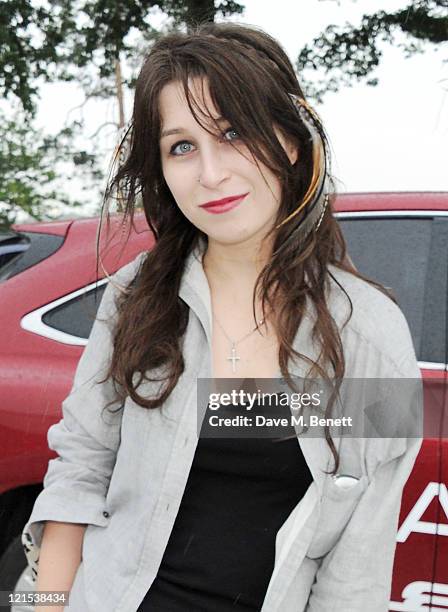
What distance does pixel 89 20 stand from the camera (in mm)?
3969

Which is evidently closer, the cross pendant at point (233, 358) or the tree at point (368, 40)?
the cross pendant at point (233, 358)

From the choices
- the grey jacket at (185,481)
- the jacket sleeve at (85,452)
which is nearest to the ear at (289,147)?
the grey jacket at (185,481)

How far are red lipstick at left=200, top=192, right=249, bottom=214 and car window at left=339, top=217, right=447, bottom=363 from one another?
0.95 m

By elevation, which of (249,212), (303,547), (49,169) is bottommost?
(303,547)

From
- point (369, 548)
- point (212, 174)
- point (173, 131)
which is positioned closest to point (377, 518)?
point (369, 548)

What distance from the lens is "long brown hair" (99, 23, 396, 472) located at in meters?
1.23

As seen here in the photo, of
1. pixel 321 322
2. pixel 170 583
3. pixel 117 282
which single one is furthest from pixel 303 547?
pixel 117 282

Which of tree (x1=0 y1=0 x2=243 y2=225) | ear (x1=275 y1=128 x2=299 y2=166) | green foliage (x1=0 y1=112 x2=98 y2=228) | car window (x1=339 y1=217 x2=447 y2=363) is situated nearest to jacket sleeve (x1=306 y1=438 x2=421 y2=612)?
ear (x1=275 y1=128 x2=299 y2=166)

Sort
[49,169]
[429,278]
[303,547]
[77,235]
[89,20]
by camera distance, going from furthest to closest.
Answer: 1. [49,169]
2. [89,20]
3. [77,235]
4. [429,278]
5. [303,547]

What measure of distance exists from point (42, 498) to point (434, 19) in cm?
259

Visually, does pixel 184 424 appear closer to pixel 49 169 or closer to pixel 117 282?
pixel 117 282

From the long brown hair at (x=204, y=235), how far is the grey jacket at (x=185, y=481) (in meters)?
0.03

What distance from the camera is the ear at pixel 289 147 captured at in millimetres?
1296

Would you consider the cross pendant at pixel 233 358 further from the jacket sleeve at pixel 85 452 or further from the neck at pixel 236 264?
the jacket sleeve at pixel 85 452
